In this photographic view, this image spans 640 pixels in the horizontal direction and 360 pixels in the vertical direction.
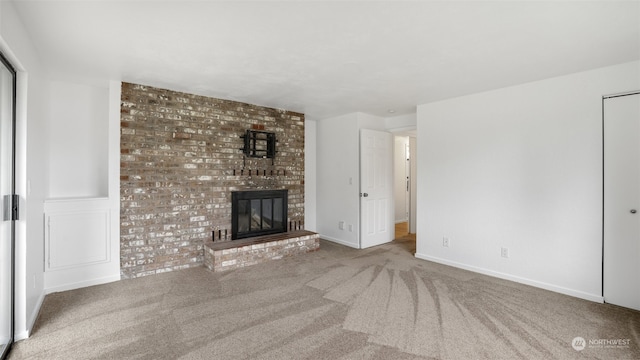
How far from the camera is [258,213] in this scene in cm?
460

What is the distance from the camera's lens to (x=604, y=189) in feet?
9.50

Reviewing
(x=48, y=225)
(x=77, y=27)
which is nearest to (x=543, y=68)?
(x=77, y=27)

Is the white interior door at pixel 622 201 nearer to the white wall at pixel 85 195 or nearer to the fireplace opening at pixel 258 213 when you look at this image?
the fireplace opening at pixel 258 213

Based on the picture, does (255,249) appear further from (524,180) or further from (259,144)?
(524,180)

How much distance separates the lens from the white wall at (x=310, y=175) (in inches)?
223

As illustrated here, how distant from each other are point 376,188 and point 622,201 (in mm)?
3036

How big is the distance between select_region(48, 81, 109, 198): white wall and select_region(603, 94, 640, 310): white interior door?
541cm

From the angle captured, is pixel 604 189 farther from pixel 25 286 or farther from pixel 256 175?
pixel 25 286

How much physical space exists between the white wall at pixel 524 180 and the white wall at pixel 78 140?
4292mm

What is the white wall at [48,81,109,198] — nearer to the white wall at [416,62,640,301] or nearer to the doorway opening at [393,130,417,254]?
the white wall at [416,62,640,301]

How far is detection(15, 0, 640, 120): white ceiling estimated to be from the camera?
1945 millimetres

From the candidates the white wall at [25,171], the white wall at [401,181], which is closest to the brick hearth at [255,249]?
the white wall at [25,171]

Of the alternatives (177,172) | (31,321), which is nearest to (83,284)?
(31,321)

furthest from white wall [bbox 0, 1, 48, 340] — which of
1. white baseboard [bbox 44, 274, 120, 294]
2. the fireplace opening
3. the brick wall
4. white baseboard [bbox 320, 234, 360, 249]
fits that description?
white baseboard [bbox 320, 234, 360, 249]
